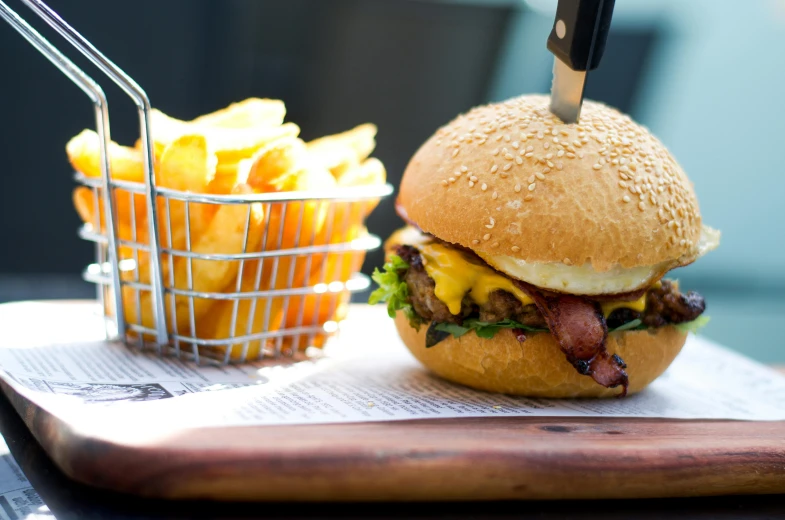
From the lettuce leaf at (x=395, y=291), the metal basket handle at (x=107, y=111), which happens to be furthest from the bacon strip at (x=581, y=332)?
the metal basket handle at (x=107, y=111)

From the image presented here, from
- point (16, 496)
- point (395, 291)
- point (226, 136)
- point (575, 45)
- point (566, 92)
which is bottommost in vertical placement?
point (16, 496)

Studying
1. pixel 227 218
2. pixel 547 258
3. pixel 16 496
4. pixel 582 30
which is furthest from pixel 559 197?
pixel 16 496

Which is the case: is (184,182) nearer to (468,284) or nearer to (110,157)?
(110,157)

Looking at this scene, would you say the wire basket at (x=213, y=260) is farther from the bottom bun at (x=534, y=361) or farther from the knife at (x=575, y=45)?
the knife at (x=575, y=45)

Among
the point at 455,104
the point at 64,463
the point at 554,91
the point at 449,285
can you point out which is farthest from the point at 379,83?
the point at 64,463

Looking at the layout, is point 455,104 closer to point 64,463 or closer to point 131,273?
point 131,273

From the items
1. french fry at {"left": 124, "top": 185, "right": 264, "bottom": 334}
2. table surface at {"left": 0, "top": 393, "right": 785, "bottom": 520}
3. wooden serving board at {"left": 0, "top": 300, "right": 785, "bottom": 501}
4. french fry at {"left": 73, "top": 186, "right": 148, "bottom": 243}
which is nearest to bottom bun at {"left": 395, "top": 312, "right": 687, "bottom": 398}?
wooden serving board at {"left": 0, "top": 300, "right": 785, "bottom": 501}
